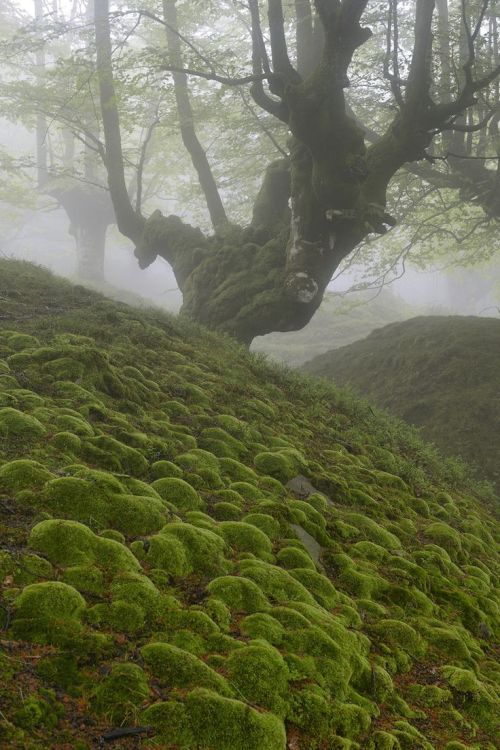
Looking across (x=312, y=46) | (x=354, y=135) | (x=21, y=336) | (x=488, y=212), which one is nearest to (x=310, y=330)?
(x=488, y=212)

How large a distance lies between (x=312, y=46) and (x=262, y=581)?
13227 millimetres

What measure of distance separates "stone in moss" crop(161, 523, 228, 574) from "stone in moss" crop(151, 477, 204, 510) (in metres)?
0.46

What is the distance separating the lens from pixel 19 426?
465cm

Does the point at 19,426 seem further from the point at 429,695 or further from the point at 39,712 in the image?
the point at 429,695

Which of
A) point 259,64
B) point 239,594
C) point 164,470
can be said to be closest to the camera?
point 239,594

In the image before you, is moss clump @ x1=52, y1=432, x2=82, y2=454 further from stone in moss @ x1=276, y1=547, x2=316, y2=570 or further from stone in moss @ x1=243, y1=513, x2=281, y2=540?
stone in moss @ x1=276, y1=547, x2=316, y2=570

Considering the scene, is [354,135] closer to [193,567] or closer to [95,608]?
[193,567]

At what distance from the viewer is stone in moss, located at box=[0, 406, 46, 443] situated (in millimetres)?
4527

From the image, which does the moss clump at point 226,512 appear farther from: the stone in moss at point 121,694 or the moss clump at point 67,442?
the stone in moss at point 121,694

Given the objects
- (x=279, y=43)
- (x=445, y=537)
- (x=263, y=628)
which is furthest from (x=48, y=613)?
(x=279, y=43)

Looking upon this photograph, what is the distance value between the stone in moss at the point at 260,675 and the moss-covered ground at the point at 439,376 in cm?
820

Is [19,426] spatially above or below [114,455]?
above

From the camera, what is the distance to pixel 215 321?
40.5ft

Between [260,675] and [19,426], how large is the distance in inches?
119
